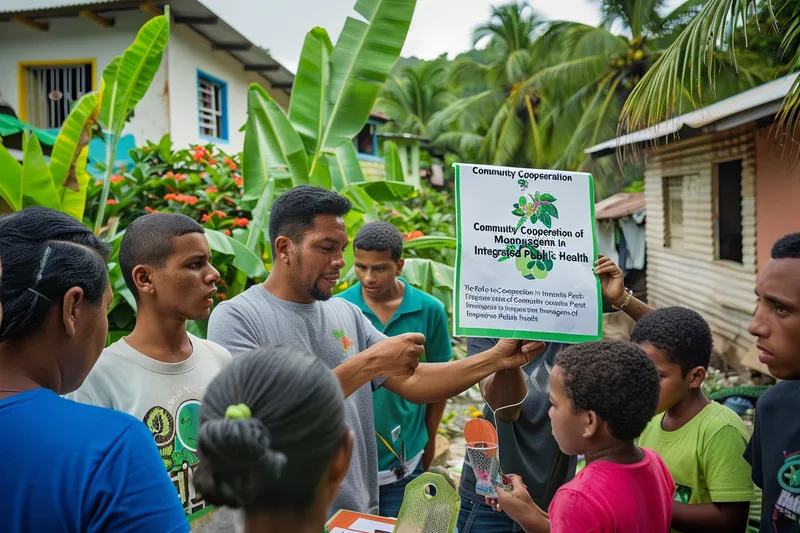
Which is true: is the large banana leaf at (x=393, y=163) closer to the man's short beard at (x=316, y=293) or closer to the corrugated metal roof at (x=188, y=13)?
the man's short beard at (x=316, y=293)

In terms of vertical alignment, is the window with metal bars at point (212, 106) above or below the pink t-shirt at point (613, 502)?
above

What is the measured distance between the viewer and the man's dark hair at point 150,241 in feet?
8.06

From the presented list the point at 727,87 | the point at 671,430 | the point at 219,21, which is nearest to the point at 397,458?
the point at 671,430

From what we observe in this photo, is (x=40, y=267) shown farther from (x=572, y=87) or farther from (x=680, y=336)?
(x=572, y=87)

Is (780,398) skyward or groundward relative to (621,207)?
groundward

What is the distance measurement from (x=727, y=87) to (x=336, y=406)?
18.6m

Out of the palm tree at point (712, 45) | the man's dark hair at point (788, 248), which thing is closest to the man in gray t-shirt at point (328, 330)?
the man's dark hair at point (788, 248)

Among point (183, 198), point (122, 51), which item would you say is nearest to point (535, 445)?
point (183, 198)

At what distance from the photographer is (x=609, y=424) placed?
1.98 metres

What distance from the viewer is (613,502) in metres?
1.87

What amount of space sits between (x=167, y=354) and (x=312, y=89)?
14.2ft

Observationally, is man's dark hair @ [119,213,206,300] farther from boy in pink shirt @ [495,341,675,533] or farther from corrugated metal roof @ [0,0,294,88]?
corrugated metal roof @ [0,0,294,88]

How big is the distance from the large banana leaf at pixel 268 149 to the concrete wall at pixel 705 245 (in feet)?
21.1

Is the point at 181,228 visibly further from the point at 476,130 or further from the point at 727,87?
the point at 476,130
